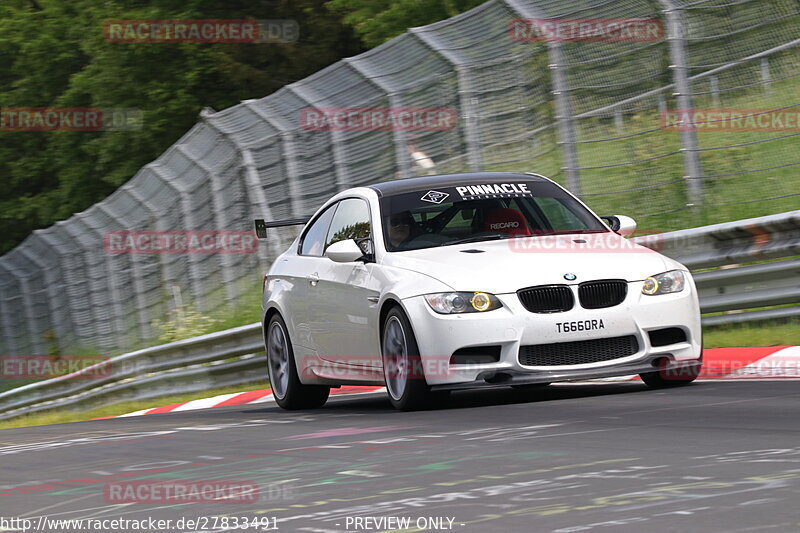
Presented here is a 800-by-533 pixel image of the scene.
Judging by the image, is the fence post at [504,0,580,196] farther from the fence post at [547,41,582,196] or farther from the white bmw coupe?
the white bmw coupe

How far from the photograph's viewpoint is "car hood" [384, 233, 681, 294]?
864 centimetres

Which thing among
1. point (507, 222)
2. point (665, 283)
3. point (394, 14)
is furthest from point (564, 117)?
point (394, 14)

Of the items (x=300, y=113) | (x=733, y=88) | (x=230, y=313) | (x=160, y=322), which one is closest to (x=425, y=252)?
(x=733, y=88)

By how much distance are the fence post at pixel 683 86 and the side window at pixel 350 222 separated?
3279 millimetres

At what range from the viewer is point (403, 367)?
8891mm

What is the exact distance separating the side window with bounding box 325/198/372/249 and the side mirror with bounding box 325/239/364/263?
0.83 feet

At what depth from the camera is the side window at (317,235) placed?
10984mm

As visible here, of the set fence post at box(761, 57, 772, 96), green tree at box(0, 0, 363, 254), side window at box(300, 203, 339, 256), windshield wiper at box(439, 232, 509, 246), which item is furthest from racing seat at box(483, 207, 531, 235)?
green tree at box(0, 0, 363, 254)

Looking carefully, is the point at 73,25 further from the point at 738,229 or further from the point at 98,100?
the point at 738,229

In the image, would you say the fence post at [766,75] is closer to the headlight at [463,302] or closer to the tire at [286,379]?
the tire at [286,379]

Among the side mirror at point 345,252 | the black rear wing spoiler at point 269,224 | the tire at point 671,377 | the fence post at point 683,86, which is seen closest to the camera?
the tire at point 671,377

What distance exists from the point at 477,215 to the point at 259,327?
6232 mm

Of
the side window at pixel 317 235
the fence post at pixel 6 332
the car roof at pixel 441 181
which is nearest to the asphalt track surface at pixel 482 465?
the car roof at pixel 441 181

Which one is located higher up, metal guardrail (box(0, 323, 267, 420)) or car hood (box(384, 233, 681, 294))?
car hood (box(384, 233, 681, 294))
